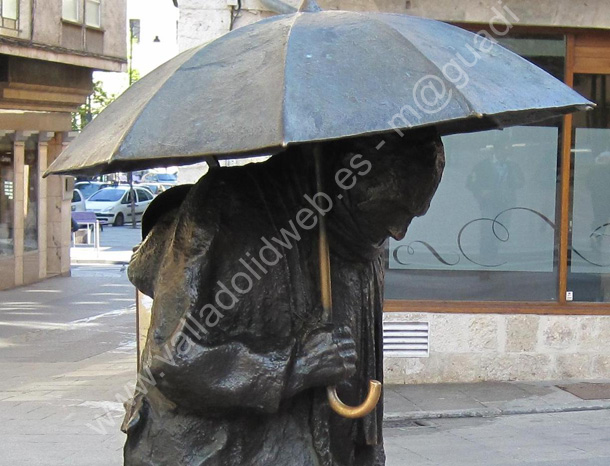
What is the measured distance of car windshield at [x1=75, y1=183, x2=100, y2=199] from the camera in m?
41.8

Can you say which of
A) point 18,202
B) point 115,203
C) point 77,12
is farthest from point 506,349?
point 115,203

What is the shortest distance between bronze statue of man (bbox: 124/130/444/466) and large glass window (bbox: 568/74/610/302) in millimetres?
7236

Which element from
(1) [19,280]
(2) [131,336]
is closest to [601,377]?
(2) [131,336]

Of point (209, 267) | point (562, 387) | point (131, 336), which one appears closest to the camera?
point (209, 267)

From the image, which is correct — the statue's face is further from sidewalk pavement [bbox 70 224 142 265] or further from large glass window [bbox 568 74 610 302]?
sidewalk pavement [bbox 70 224 142 265]

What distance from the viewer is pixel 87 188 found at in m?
43.0

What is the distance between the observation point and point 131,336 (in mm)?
12773

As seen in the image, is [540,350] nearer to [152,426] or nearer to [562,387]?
[562,387]

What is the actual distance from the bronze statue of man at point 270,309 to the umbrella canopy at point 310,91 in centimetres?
24

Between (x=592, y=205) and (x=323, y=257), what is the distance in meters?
7.61

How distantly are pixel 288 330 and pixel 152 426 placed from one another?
1.54 feet

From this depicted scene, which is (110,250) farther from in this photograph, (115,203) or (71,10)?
(115,203)

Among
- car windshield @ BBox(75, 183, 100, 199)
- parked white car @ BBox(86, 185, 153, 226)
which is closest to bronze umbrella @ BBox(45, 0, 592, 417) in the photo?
parked white car @ BBox(86, 185, 153, 226)

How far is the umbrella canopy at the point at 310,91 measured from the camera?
2.56 m
